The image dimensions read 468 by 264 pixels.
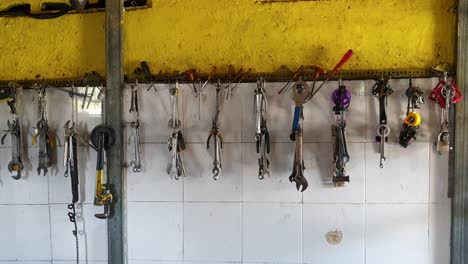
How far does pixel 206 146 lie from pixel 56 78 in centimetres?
A: 74

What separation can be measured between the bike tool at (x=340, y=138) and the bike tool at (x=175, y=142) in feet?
2.03

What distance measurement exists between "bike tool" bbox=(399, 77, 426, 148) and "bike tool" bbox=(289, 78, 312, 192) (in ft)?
1.26

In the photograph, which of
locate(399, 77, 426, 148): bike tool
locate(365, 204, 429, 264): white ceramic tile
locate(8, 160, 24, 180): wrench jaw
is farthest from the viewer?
locate(8, 160, 24, 180): wrench jaw

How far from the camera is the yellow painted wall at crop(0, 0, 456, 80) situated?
1425mm

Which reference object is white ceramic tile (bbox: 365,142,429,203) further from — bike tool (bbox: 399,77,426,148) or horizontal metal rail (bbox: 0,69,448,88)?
horizontal metal rail (bbox: 0,69,448,88)

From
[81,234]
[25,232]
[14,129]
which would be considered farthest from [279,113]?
[25,232]

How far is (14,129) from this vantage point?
1555 mm

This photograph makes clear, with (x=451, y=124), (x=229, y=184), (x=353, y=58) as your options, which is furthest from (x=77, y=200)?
(x=451, y=124)

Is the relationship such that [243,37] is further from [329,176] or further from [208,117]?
[329,176]

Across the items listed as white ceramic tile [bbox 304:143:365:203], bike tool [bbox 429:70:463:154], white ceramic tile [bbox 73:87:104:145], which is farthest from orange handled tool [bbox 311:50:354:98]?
white ceramic tile [bbox 73:87:104:145]

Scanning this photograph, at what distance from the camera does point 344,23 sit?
1448mm

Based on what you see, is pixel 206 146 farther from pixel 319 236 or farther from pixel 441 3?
pixel 441 3

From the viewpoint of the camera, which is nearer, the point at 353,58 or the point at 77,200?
the point at 353,58

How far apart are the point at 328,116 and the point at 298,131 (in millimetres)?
163
